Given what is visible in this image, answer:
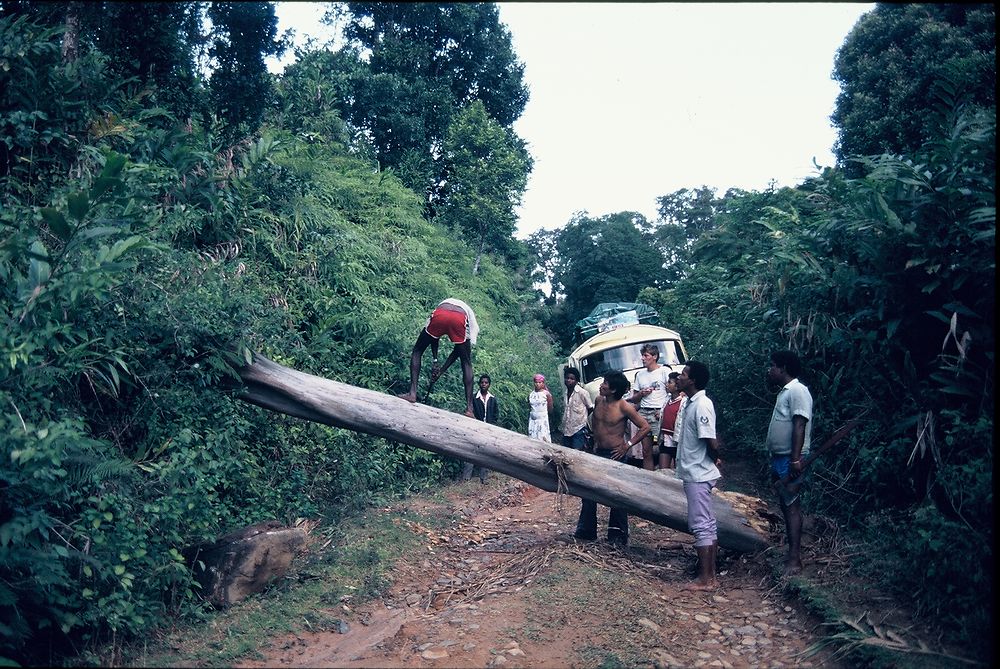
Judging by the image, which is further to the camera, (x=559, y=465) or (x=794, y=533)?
(x=559, y=465)

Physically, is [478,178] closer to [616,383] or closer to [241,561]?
[616,383]

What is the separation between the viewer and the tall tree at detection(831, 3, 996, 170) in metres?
14.7

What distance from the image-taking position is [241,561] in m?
5.73

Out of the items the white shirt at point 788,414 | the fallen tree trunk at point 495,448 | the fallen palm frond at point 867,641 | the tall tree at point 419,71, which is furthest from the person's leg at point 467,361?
the tall tree at point 419,71

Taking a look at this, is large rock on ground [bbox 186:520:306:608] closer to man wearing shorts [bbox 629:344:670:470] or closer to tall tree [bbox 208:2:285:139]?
man wearing shorts [bbox 629:344:670:470]

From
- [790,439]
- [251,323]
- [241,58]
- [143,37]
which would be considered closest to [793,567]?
[790,439]

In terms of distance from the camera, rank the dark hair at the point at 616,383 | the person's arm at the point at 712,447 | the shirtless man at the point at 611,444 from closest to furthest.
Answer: the person's arm at the point at 712,447 < the dark hair at the point at 616,383 < the shirtless man at the point at 611,444

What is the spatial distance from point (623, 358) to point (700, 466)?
7.88m

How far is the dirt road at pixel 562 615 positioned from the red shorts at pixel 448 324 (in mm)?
2126

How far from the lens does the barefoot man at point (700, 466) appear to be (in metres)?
6.08

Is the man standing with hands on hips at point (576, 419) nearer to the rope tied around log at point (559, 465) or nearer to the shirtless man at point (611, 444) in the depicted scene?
the shirtless man at point (611, 444)

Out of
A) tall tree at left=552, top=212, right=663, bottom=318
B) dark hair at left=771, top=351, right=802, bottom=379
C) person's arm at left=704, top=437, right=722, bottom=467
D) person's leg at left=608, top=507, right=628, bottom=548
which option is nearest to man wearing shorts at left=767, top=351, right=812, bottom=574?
dark hair at left=771, top=351, right=802, bottom=379

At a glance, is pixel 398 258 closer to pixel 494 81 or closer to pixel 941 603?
pixel 941 603

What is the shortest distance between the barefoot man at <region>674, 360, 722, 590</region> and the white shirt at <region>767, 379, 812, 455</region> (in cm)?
50
